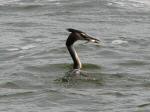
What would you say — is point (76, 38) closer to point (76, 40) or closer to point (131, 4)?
point (76, 40)

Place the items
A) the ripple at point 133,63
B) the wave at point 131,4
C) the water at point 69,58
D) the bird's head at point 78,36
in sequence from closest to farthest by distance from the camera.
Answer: the water at point 69,58 < the bird's head at point 78,36 < the ripple at point 133,63 < the wave at point 131,4

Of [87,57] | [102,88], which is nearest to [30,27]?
[87,57]

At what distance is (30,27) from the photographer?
24.0 meters

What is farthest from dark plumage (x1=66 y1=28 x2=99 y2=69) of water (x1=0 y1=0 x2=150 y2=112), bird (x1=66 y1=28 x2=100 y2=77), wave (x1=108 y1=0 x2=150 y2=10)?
wave (x1=108 y1=0 x2=150 y2=10)

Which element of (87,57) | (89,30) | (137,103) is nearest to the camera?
(137,103)

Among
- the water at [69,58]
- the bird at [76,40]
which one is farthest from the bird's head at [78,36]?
the water at [69,58]

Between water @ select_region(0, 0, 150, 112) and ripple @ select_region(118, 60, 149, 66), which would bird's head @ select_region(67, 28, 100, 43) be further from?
ripple @ select_region(118, 60, 149, 66)

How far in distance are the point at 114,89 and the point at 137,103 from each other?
1410 millimetres

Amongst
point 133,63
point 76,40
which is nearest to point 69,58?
point 133,63

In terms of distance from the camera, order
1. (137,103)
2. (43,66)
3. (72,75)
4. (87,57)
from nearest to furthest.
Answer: (137,103) < (72,75) < (43,66) < (87,57)

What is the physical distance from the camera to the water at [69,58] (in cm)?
1474

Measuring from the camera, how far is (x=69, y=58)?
64.7ft

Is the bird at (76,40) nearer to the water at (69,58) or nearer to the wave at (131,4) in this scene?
the water at (69,58)

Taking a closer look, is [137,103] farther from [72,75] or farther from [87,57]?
[87,57]
